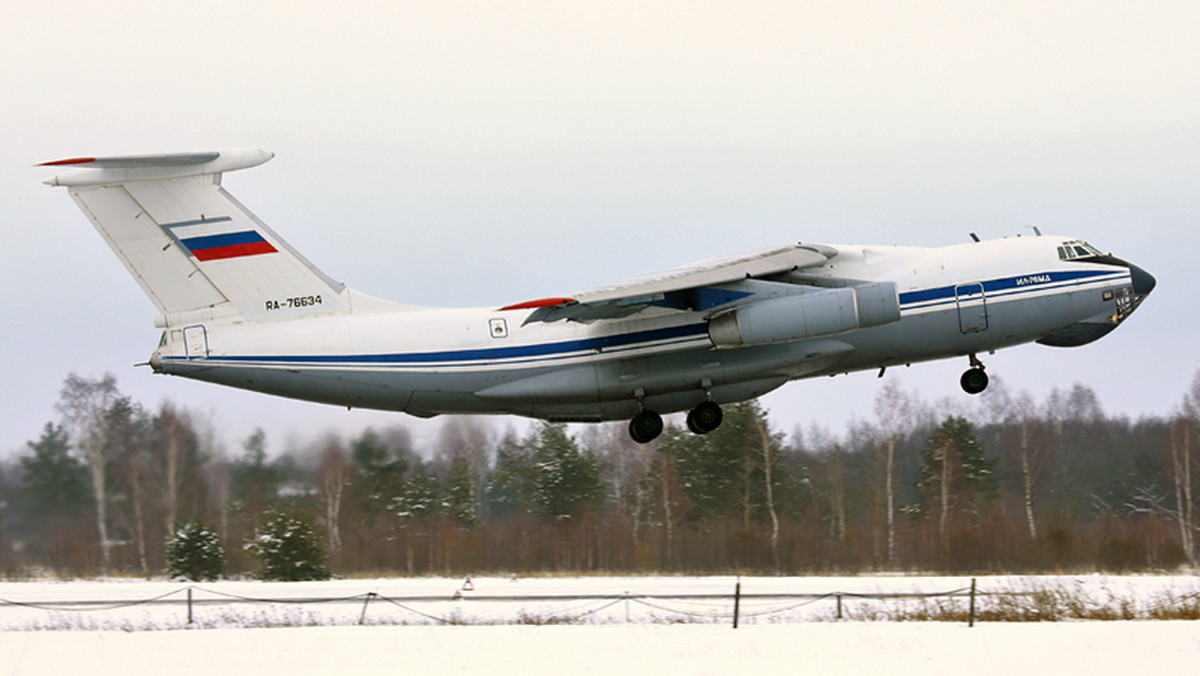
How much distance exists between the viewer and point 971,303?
13977 mm

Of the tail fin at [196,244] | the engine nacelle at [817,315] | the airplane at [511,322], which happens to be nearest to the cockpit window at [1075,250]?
the airplane at [511,322]

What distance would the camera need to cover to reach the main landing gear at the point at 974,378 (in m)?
14.7

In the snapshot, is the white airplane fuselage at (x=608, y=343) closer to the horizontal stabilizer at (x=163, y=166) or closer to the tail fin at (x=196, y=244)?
the tail fin at (x=196, y=244)

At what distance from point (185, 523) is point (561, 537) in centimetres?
634

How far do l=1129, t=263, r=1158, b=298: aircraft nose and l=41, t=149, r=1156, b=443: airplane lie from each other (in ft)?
0.05

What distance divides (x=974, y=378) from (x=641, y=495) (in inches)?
459

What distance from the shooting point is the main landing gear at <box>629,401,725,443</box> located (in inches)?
566

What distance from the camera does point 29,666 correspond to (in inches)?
554

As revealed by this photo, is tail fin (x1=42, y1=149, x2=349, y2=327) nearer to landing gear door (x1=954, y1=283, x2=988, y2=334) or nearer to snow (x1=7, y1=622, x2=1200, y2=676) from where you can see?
snow (x1=7, y1=622, x2=1200, y2=676)

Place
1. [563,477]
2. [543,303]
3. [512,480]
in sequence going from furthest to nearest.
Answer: [512,480]
[563,477]
[543,303]

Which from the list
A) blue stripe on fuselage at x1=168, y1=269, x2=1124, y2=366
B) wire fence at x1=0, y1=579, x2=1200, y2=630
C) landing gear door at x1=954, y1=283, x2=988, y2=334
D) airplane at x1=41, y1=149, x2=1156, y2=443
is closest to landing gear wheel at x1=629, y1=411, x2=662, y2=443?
airplane at x1=41, y1=149, x2=1156, y2=443

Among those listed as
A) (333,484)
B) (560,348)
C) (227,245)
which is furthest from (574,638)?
(333,484)

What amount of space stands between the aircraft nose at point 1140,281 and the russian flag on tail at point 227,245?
30.9ft

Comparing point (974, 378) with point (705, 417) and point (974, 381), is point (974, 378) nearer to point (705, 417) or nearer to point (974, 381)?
point (974, 381)
